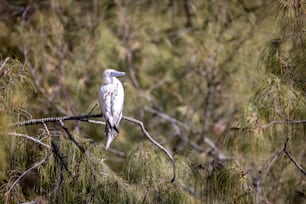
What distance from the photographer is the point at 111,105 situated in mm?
3230

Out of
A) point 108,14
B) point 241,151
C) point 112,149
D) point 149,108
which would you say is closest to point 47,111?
point 112,149

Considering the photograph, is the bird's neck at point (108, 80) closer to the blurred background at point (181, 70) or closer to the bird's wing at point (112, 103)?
the bird's wing at point (112, 103)

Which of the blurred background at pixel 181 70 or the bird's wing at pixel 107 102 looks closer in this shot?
the blurred background at pixel 181 70

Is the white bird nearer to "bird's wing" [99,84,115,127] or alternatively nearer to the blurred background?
"bird's wing" [99,84,115,127]

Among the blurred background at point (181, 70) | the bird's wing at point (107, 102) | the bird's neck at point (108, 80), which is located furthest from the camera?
the bird's neck at point (108, 80)

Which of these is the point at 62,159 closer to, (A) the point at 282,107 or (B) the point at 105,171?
(B) the point at 105,171

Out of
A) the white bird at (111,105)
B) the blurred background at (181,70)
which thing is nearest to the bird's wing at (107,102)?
the white bird at (111,105)

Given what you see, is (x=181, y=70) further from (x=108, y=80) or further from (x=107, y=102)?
(x=107, y=102)

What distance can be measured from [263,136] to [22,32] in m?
2.90

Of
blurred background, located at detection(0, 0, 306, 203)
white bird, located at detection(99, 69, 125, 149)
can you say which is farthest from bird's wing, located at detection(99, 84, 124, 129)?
blurred background, located at detection(0, 0, 306, 203)

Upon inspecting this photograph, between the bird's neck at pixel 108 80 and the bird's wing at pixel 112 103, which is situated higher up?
the bird's neck at pixel 108 80

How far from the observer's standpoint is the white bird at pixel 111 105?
3.14 m

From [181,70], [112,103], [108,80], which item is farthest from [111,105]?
[181,70]

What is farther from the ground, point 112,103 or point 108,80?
point 108,80
